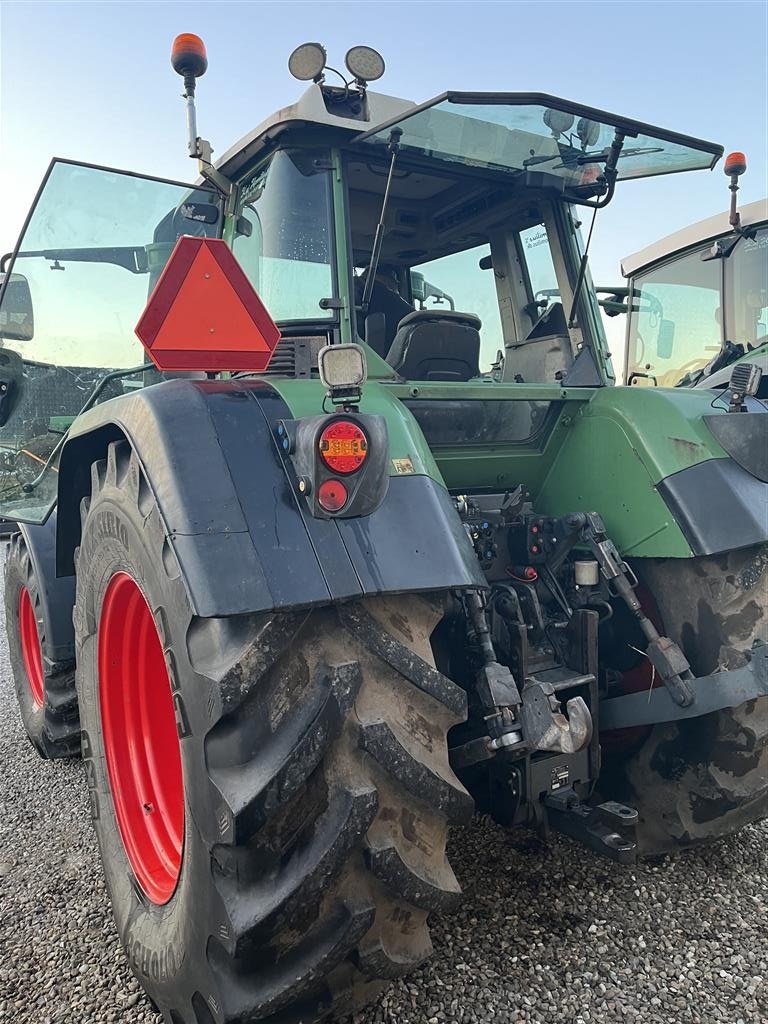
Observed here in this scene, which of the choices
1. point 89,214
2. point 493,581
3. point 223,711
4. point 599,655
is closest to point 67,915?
point 223,711

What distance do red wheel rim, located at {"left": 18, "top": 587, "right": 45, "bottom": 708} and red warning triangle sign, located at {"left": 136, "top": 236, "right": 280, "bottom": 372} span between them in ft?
8.61

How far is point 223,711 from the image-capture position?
4.93ft

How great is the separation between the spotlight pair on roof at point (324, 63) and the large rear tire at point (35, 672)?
2467 millimetres

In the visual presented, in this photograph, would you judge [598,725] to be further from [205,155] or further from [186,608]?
[205,155]

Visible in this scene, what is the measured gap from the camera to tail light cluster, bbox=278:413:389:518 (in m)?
1.60

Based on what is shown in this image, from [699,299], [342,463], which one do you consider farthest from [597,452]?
[699,299]

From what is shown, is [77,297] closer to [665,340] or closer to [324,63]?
[324,63]

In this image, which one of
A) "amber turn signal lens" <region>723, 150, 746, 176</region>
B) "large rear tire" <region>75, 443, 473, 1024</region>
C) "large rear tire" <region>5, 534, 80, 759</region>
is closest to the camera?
"large rear tire" <region>75, 443, 473, 1024</region>

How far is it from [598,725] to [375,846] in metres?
1.03

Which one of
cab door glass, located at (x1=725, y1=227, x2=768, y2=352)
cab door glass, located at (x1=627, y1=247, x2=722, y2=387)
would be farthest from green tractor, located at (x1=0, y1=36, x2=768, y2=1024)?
cab door glass, located at (x1=627, y1=247, x2=722, y2=387)

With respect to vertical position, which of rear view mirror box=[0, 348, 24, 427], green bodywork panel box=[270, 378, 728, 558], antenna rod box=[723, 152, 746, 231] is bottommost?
green bodywork panel box=[270, 378, 728, 558]

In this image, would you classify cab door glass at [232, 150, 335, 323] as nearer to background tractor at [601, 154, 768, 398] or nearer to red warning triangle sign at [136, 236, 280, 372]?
red warning triangle sign at [136, 236, 280, 372]

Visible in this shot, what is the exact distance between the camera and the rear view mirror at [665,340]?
713 centimetres

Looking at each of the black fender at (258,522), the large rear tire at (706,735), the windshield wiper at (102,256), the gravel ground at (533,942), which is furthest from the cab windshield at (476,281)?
the gravel ground at (533,942)
